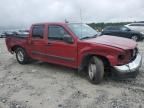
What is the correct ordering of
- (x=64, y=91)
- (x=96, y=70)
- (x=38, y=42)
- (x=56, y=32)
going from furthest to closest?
1. (x=38, y=42)
2. (x=56, y=32)
3. (x=96, y=70)
4. (x=64, y=91)

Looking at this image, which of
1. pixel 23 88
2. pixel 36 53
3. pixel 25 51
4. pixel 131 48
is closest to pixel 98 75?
pixel 131 48

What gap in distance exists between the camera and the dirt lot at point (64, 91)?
5.41m

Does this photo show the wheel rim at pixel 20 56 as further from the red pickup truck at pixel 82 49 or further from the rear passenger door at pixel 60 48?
the rear passenger door at pixel 60 48

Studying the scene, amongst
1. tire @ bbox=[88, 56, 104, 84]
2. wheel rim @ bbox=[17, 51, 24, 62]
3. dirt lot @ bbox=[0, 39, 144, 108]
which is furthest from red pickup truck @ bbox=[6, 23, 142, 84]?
dirt lot @ bbox=[0, 39, 144, 108]

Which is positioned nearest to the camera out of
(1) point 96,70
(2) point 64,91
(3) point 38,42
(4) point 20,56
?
(2) point 64,91

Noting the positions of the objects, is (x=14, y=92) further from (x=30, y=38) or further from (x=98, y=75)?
(x=30, y=38)

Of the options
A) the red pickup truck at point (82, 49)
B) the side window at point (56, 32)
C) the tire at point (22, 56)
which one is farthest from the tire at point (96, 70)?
the tire at point (22, 56)

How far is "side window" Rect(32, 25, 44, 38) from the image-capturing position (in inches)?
337

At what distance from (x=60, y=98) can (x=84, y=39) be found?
219 centimetres

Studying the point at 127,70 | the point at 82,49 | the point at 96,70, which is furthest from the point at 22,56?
the point at 127,70

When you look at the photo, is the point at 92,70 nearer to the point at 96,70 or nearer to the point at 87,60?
the point at 96,70

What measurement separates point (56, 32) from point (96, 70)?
2.19m

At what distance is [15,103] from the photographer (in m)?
5.64

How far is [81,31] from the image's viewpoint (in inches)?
302
